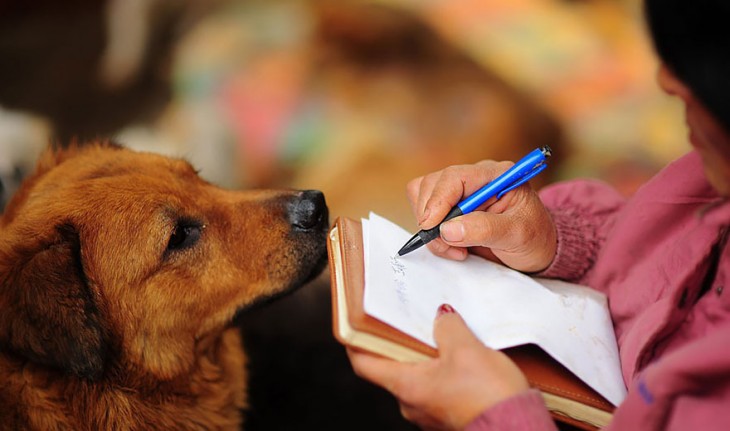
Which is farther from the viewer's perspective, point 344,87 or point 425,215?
point 344,87

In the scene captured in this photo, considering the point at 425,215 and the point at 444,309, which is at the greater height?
the point at 425,215

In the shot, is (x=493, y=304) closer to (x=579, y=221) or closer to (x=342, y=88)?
(x=579, y=221)

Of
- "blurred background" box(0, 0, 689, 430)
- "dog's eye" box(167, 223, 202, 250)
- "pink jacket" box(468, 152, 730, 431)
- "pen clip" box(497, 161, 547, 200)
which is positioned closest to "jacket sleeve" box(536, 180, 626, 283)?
"pink jacket" box(468, 152, 730, 431)

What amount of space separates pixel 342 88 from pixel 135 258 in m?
1.45

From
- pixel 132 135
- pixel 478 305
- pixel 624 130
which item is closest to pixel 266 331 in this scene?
pixel 132 135

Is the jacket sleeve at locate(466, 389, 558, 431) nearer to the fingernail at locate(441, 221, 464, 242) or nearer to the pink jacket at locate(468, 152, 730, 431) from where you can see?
the pink jacket at locate(468, 152, 730, 431)

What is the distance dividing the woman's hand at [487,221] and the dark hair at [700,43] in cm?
46

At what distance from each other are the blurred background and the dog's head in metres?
0.88

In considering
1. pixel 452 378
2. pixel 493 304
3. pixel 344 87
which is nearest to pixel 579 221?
pixel 493 304

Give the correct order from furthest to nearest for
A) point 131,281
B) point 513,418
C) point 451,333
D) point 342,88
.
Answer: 1. point 342,88
2. point 131,281
3. point 451,333
4. point 513,418

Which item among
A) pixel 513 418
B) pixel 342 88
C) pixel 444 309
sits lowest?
pixel 513 418

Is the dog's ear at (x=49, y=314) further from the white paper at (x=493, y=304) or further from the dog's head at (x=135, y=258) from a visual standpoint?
the white paper at (x=493, y=304)

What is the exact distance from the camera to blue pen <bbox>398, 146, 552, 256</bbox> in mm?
1192

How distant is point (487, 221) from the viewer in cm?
119
